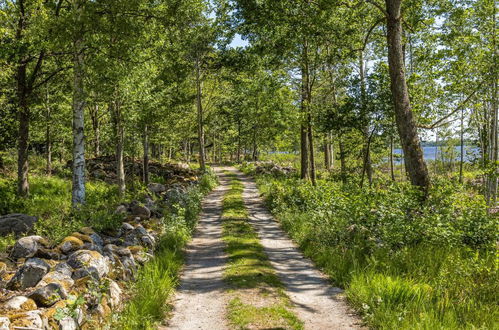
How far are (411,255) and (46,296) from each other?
6.51 m

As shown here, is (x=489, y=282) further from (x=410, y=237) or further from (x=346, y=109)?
(x=346, y=109)

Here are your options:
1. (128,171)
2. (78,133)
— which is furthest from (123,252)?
(128,171)

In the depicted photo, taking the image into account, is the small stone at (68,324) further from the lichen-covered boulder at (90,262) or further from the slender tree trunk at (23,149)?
the slender tree trunk at (23,149)

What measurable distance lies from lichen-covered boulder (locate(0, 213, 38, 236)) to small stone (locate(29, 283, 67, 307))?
545 centimetres

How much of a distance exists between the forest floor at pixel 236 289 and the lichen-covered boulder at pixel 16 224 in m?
4.66

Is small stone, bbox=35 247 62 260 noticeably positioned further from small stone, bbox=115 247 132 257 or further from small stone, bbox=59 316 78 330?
small stone, bbox=59 316 78 330

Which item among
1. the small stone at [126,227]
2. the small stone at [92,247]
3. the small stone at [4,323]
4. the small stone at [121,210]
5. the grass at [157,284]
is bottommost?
the grass at [157,284]

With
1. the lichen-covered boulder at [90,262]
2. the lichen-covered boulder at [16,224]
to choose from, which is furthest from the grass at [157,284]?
the lichen-covered boulder at [16,224]

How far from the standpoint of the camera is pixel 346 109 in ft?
51.4

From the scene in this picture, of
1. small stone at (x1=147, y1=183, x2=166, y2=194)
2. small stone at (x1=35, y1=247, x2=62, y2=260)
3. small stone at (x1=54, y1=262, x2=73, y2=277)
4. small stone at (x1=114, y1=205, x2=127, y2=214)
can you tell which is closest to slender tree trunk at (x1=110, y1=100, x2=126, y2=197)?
small stone at (x1=147, y1=183, x2=166, y2=194)

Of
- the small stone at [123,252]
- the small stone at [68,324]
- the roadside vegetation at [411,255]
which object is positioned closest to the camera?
the small stone at [68,324]

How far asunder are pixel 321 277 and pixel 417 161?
4393 millimetres

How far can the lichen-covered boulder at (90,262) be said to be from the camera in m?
5.88

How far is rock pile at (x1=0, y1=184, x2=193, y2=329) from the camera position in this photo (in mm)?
4367
